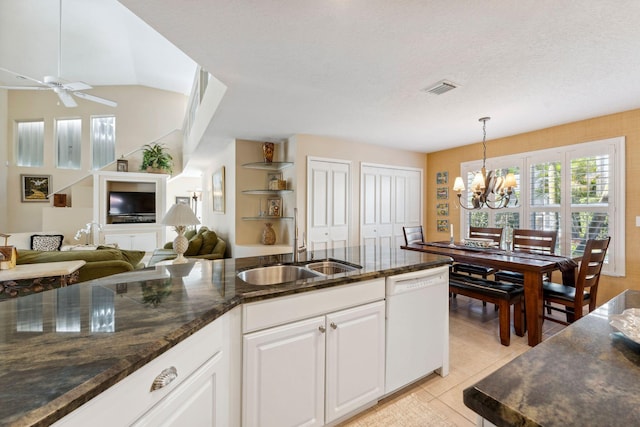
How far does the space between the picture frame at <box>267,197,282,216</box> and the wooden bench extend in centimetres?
273

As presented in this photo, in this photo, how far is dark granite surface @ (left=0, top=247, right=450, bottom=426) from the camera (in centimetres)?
59

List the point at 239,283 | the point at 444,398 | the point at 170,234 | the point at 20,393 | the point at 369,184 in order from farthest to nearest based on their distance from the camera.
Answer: the point at 170,234, the point at 369,184, the point at 444,398, the point at 239,283, the point at 20,393

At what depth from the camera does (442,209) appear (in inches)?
212

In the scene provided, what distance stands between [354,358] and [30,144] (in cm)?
905

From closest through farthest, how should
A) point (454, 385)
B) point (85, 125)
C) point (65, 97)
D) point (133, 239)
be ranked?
point (454, 385), point (65, 97), point (133, 239), point (85, 125)

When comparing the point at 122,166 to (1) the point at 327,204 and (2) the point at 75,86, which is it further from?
(1) the point at 327,204

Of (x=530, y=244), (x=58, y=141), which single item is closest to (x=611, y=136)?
(x=530, y=244)

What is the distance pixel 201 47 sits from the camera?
2.01 metres

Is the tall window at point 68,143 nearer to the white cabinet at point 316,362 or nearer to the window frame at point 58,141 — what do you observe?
the window frame at point 58,141

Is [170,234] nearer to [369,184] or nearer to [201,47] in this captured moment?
[369,184]

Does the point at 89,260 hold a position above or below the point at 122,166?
below

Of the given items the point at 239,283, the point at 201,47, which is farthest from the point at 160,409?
the point at 201,47

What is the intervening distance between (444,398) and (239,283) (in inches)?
63.5

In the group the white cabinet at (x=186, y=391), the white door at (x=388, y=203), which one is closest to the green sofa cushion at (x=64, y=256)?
the white cabinet at (x=186, y=391)
